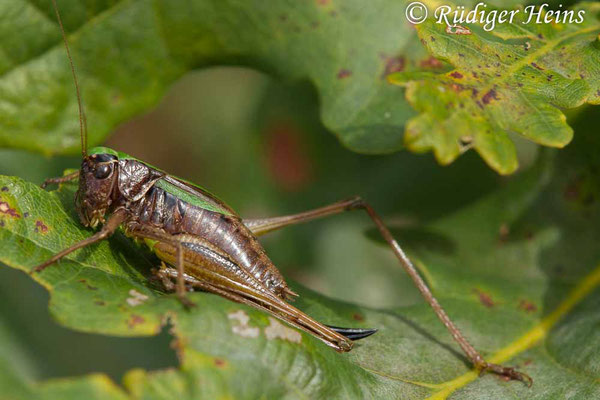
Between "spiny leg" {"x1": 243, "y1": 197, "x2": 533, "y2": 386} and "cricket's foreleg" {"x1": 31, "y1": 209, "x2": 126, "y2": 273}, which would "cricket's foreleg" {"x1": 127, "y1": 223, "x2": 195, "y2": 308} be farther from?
"spiny leg" {"x1": 243, "y1": 197, "x2": 533, "y2": 386}

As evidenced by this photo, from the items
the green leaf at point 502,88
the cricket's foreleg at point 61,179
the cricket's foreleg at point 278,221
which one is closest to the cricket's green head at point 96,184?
the cricket's foreleg at point 61,179

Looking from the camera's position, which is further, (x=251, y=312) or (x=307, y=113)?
(x=307, y=113)

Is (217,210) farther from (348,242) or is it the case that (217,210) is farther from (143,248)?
(348,242)

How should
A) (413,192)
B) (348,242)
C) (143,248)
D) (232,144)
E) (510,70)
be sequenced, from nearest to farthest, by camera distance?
(510,70)
(143,248)
(413,192)
(348,242)
(232,144)

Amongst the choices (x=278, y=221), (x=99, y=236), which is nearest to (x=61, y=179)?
(x=99, y=236)

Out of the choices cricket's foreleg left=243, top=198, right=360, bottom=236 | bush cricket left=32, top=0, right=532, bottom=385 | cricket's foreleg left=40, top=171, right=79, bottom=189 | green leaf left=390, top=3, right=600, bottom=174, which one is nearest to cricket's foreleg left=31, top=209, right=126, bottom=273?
bush cricket left=32, top=0, right=532, bottom=385

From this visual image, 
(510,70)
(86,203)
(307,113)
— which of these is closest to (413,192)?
(307,113)

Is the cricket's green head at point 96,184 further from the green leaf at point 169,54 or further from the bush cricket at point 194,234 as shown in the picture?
the green leaf at point 169,54
